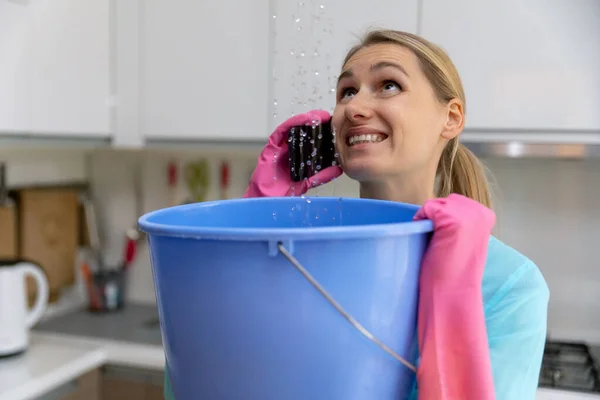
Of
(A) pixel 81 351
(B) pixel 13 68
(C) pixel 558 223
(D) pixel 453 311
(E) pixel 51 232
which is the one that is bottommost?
(A) pixel 81 351

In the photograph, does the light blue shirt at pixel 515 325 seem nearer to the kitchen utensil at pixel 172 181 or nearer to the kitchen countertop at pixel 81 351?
the kitchen countertop at pixel 81 351

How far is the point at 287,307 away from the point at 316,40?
1298 millimetres

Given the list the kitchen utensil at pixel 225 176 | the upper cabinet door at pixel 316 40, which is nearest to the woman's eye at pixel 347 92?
the upper cabinet door at pixel 316 40

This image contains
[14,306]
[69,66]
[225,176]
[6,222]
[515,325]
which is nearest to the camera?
[515,325]

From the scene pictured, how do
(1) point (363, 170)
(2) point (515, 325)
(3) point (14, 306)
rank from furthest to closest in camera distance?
(3) point (14, 306) → (1) point (363, 170) → (2) point (515, 325)

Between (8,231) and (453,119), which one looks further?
(8,231)

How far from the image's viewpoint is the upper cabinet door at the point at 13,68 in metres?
1.50

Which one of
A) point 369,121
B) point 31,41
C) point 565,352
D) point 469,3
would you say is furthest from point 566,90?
point 31,41

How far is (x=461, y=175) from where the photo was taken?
946mm

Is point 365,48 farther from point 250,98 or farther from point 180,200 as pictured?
point 180,200

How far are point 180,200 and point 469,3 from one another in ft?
3.83

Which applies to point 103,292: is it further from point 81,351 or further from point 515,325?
point 515,325

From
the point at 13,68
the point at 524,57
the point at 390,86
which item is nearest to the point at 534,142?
the point at 524,57

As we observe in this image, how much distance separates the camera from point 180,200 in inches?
83.9
